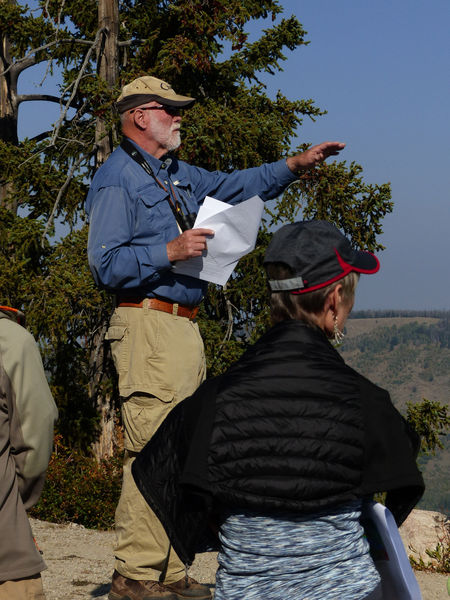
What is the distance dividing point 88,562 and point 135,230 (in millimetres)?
2914

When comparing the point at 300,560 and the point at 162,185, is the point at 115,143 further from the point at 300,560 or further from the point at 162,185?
the point at 300,560

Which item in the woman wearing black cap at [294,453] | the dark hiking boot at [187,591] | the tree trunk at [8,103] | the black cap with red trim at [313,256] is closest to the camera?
the woman wearing black cap at [294,453]

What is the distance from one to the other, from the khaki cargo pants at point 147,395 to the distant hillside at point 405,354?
127670 millimetres

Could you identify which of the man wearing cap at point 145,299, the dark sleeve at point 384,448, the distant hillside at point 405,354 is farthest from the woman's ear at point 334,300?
the distant hillside at point 405,354

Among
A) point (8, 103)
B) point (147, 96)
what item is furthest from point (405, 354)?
point (147, 96)

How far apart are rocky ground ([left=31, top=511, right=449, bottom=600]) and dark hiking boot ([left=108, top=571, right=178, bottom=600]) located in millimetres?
660

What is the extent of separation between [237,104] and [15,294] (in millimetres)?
3222

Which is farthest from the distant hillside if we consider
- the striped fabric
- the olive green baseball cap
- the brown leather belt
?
the striped fabric

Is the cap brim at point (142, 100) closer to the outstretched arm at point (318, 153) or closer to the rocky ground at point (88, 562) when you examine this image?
the outstretched arm at point (318, 153)

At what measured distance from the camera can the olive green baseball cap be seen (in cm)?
431

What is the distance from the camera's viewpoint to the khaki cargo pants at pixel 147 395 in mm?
4105

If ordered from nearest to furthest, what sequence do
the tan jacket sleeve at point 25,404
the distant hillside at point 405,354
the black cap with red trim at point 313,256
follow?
the black cap with red trim at point 313,256 → the tan jacket sleeve at point 25,404 → the distant hillside at point 405,354

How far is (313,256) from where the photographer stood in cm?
237

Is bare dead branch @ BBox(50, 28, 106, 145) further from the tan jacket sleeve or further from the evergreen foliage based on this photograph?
the tan jacket sleeve
